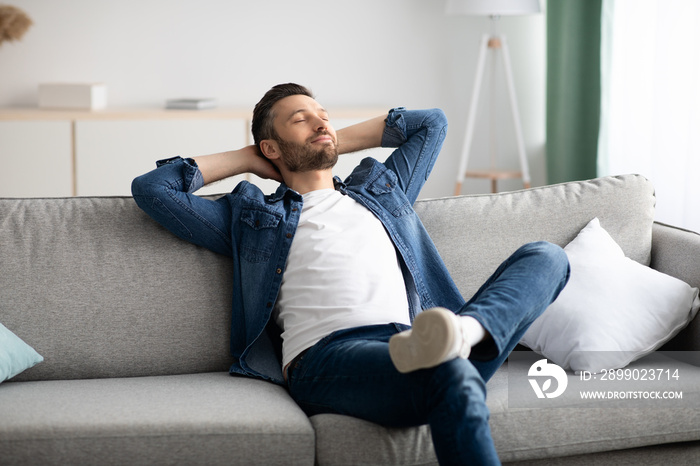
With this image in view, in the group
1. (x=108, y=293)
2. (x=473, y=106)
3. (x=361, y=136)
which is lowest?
(x=108, y=293)

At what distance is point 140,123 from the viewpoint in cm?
417

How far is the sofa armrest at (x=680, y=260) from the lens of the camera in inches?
83.3

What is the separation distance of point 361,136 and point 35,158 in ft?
7.97

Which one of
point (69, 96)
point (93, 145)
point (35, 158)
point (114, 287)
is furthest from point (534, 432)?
point (69, 96)

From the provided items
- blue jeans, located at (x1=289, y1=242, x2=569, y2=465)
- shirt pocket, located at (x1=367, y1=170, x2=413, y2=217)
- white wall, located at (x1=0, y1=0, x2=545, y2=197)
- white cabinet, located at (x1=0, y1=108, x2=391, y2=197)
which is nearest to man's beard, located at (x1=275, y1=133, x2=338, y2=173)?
shirt pocket, located at (x1=367, y1=170, x2=413, y2=217)

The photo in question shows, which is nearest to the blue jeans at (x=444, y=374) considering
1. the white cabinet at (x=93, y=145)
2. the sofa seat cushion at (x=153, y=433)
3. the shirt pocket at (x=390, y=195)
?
the sofa seat cushion at (x=153, y=433)

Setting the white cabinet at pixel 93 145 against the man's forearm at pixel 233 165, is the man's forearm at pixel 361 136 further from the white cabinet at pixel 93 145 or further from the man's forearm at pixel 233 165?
the white cabinet at pixel 93 145

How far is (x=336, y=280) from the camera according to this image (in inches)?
74.9

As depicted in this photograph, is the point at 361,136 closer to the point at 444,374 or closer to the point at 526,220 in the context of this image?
the point at 526,220

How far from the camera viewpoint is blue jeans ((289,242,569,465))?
57.3 inches

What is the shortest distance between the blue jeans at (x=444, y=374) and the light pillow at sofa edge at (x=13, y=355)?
0.62m

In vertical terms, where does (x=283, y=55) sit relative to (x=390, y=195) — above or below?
above

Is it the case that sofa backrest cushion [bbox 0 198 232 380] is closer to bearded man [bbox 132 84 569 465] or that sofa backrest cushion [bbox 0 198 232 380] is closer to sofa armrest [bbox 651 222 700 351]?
bearded man [bbox 132 84 569 465]

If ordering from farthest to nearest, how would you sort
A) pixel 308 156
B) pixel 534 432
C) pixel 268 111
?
pixel 268 111
pixel 308 156
pixel 534 432
